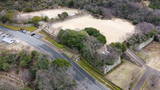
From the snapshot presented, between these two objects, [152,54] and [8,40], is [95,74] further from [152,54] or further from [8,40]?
[8,40]

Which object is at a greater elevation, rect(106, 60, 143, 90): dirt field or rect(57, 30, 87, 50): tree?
Answer: rect(57, 30, 87, 50): tree

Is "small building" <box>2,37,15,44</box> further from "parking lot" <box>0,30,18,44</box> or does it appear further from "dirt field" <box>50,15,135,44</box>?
"dirt field" <box>50,15,135,44</box>

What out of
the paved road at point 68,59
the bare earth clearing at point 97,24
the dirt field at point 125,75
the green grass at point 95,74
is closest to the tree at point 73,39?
the paved road at point 68,59

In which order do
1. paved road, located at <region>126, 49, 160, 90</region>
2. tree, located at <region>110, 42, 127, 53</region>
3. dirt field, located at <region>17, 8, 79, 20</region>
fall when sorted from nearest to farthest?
1. paved road, located at <region>126, 49, 160, 90</region>
2. tree, located at <region>110, 42, 127, 53</region>
3. dirt field, located at <region>17, 8, 79, 20</region>

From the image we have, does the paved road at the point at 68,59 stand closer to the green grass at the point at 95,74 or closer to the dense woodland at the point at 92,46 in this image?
the green grass at the point at 95,74

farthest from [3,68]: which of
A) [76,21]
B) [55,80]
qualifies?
[76,21]

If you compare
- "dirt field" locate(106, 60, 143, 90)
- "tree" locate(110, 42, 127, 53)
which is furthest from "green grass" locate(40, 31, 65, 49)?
"dirt field" locate(106, 60, 143, 90)
